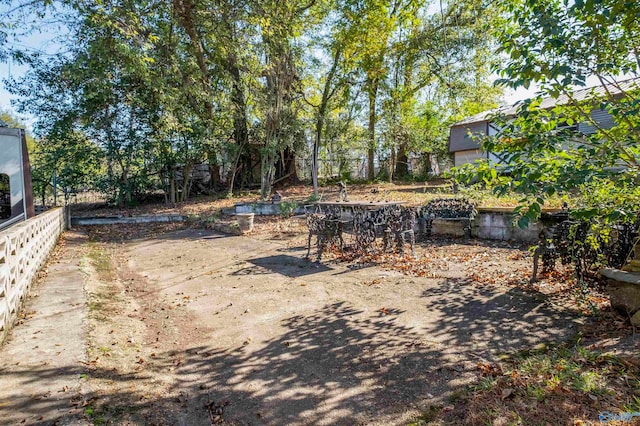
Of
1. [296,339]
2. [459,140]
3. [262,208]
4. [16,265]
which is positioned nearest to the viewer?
[296,339]

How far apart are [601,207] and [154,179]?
16.0 meters

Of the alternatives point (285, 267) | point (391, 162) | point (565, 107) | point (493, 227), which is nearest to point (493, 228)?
point (493, 227)

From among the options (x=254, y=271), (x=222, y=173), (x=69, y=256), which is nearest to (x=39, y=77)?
(x=222, y=173)

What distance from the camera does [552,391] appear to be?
2379 millimetres

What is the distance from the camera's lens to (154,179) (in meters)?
16.0

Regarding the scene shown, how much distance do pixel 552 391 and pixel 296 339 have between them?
Answer: 204 centimetres

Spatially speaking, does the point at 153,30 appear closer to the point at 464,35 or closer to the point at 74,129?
the point at 74,129

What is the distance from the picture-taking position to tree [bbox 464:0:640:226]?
2473 mm

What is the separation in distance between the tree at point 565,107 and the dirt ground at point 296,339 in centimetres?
135

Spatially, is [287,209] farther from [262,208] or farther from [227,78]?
[227,78]

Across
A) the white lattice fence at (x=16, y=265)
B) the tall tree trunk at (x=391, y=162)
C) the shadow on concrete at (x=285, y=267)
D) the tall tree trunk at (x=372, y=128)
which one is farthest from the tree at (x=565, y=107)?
the tall tree trunk at (x=391, y=162)

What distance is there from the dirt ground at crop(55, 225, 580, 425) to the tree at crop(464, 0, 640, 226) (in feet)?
4.41

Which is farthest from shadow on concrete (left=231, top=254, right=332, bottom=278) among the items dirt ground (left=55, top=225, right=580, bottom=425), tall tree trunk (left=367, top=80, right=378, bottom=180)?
tall tree trunk (left=367, top=80, right=378, bottom=180)

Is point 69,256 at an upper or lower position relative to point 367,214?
lower
